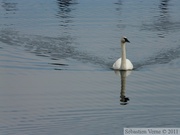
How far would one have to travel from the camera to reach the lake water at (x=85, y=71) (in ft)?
68.7

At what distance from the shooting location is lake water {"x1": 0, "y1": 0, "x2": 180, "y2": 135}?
68.7 ft

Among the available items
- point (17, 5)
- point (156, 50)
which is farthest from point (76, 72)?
point (17, 5)

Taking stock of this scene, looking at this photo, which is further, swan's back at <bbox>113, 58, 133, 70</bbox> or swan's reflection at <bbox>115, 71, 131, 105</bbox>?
swan's back at <bbox>113, 58, 133, 70</bbox>

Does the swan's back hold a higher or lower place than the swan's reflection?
higher

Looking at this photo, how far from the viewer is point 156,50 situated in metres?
30.8

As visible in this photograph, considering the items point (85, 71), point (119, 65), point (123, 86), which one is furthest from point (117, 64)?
point (123, 86)

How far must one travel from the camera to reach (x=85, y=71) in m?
27.0

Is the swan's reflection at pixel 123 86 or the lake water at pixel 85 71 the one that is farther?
the swan's reflection at pixel 123 86

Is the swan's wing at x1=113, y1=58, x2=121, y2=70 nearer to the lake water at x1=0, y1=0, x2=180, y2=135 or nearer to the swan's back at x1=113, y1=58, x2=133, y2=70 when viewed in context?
the swan's back at x1=113, y1=58, x2=133, y2=70

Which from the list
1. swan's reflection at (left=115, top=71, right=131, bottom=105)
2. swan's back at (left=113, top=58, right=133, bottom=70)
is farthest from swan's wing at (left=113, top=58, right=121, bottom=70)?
swan's reflection at (left=115, top=71, right=131, bottom=105)

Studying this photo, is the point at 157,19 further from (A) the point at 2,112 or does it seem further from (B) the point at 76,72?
(A) the point at 2,112

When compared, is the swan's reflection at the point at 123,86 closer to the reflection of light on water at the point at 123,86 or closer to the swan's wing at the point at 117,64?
the reflection of light on water at the point at 123,86

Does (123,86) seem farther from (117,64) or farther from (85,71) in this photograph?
(117,64)

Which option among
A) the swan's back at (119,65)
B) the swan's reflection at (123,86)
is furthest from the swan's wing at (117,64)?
the swan's reflection at (123,86)
